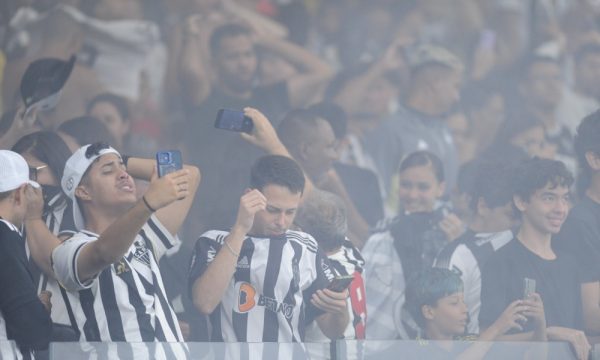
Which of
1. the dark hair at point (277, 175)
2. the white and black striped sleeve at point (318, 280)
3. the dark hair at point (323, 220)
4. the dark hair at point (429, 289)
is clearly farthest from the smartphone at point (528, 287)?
the dark hair at point (277, 175)

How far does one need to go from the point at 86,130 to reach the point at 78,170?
112cm

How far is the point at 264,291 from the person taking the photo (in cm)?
404

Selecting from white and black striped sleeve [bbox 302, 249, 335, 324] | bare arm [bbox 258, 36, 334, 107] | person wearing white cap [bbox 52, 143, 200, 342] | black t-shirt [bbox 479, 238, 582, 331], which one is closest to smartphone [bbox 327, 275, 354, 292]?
white and black striped sleeve [bbox 302, 249, 335, 324]

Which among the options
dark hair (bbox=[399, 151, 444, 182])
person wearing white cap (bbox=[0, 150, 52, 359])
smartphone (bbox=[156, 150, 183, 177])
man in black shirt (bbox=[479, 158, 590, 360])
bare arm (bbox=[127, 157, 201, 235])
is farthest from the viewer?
dark hair (bbox=[399, 151, 444, 182])

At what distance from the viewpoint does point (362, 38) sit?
6.37m

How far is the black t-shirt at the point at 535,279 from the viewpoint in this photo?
4660 millimetres

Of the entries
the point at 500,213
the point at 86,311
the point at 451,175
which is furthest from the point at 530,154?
the point at 86,311

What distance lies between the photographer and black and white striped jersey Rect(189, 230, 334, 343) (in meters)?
4.00

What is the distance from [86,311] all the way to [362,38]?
3248mm

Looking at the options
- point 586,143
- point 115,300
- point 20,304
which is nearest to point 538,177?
point 586,143

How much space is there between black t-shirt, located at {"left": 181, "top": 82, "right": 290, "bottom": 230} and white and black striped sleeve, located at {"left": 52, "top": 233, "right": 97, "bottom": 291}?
1363 mm

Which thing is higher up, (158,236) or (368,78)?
(368,78)

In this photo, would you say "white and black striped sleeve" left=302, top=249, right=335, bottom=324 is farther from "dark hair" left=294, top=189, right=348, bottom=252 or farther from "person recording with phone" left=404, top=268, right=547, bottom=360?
"person recording with phone" left=404, top=268, right=547, bottom=360

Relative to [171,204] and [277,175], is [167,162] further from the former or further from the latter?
[277,175]
